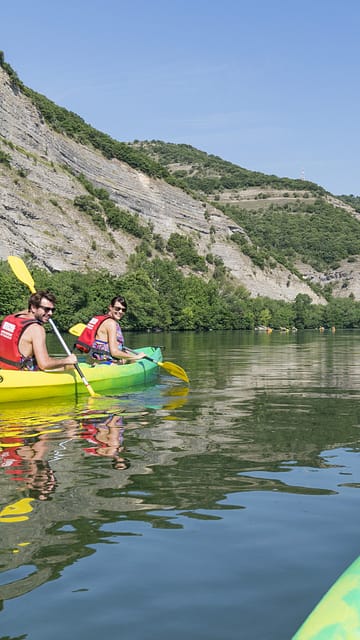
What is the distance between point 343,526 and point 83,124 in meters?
110

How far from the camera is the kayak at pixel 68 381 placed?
12195mm

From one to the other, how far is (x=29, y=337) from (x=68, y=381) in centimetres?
183

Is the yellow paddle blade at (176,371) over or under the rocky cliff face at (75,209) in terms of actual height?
under

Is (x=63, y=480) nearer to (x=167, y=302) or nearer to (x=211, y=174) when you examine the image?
(x=167, y=302)

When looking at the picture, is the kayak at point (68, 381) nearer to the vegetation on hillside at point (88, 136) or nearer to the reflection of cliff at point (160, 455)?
the reflection of cliff at point (160, 455)

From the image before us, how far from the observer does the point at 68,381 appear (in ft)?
44.0

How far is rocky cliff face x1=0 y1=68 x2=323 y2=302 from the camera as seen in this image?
71.4m

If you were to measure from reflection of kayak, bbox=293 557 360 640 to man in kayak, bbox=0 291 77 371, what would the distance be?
8419mm

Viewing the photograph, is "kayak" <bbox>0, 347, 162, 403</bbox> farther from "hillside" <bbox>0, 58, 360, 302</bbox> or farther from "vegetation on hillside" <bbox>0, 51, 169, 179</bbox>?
"vegetation on hillside" <bbox>0, 51, 169, 179</bbox>

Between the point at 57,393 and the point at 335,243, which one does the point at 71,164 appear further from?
the point at 57,393

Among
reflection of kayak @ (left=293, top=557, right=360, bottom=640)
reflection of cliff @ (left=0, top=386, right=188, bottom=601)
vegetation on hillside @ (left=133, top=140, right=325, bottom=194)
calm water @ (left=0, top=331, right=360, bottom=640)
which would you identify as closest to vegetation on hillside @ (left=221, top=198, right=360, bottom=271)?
vegetation on hillside @ (left=133, top=140, right=325, bottom=194)

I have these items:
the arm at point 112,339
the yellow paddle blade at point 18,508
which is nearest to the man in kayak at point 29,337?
the arm at point 112,339

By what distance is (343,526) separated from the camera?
5.43 meters

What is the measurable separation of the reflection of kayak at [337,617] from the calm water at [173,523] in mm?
743
